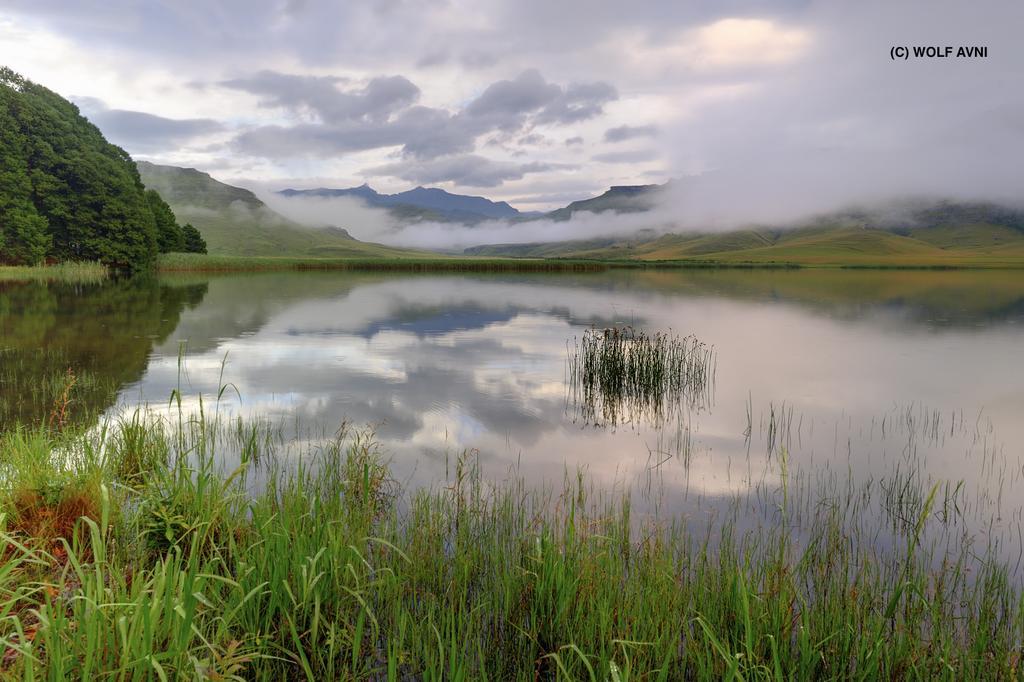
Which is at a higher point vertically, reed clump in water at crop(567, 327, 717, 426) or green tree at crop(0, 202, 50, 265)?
green tree at crop(0, 202, 50, 265)

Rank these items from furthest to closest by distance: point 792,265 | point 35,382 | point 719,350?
1. point 792,265
2. point 719,350
3. point 35,382

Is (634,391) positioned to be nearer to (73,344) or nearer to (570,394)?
(570,394)

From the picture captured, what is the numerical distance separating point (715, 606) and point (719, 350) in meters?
20.0

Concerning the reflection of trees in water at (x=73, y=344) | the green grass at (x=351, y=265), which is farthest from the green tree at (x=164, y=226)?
the reflection of trees in water at (x=73, y=344)

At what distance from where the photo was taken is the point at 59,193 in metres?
64.6

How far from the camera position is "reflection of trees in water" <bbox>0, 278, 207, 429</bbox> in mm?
12828

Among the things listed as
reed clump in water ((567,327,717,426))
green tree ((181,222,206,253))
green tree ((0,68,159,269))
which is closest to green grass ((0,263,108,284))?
green tree ((0,68,159,269))

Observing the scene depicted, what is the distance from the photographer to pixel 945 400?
15.9m

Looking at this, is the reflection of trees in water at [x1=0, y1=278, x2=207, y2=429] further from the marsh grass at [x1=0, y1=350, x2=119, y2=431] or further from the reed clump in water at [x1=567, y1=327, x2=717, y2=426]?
the reed clump in water at [x1=567, y1=327, x2=717, y2=426]

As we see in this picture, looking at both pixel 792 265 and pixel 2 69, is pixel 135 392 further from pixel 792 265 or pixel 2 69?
pixel 792 265

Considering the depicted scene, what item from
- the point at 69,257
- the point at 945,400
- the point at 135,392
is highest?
the point at 69,257

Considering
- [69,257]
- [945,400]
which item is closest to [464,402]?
[945,400]

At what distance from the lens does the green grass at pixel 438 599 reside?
3676 mm

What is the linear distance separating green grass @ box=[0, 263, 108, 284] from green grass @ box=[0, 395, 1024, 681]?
188 feet
